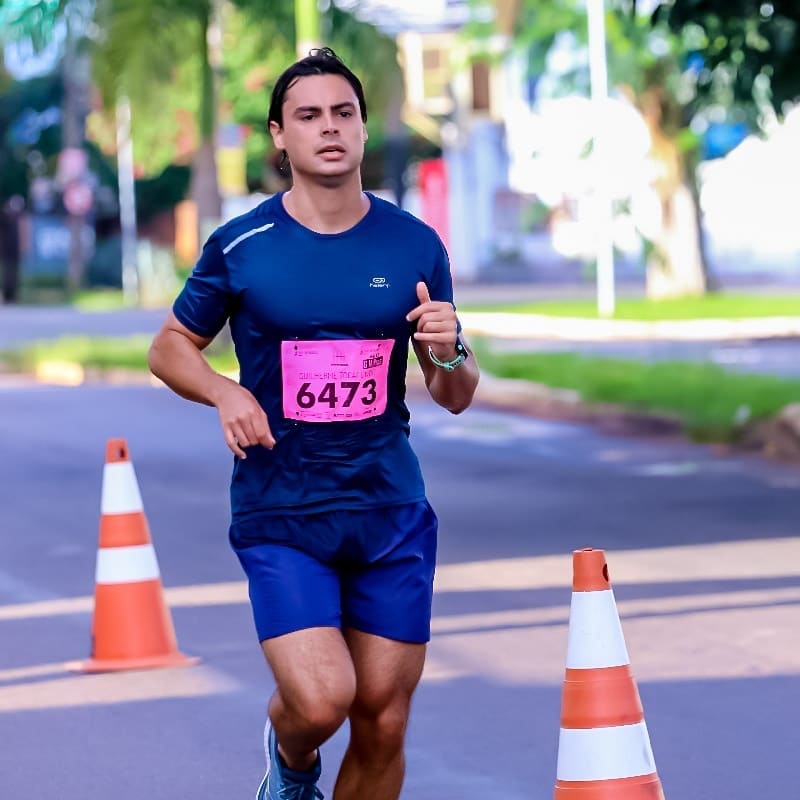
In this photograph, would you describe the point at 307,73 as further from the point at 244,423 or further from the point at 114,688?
the point at 114,688

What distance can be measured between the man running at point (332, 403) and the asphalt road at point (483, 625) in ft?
4.80

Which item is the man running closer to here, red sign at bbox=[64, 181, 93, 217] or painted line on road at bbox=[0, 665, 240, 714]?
painted line on road at bbox=[0, 665, 240, 714]

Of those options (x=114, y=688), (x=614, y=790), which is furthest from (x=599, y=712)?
(x=114, y=688)

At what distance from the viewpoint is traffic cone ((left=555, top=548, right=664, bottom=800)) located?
16.3ft

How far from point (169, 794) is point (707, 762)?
5.16 ft

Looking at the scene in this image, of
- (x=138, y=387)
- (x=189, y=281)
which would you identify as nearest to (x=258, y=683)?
(x=189, y=281)

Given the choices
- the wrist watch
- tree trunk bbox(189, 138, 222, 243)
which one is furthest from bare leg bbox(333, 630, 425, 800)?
tree trunk bbox(189, 138, 222, 243)

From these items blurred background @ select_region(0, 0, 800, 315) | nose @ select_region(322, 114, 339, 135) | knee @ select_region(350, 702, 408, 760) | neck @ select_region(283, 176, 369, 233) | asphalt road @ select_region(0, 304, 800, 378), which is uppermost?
blurred background @ select_region(0, 0, 800, 315)

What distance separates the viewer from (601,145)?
130ft

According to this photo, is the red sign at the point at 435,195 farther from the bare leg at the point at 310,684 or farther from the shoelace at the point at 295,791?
the bare leg at the point at 310,684

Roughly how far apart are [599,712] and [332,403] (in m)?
0.88

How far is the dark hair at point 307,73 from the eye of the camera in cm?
507

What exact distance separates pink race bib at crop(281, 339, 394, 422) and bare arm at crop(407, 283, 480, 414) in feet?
0.39

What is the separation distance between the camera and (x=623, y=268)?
6594 cm
